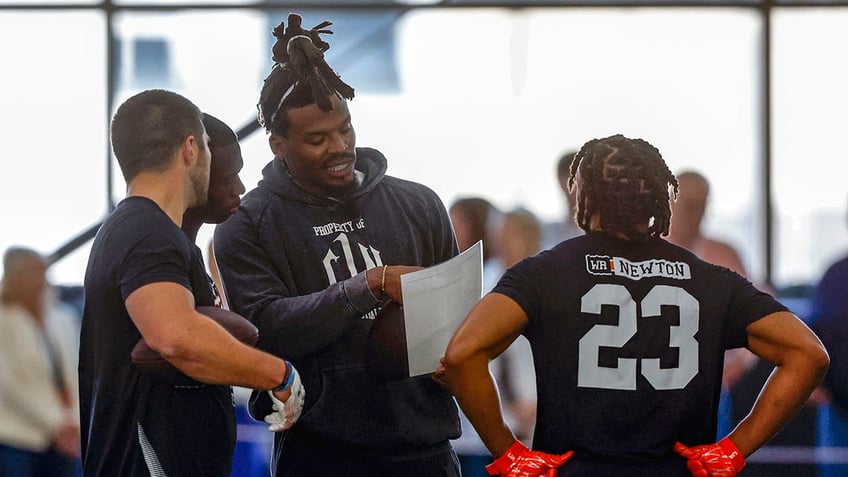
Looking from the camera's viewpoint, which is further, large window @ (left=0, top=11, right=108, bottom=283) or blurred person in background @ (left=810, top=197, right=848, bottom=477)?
large window @ (left=0, top=11, right=108, bottom=283)

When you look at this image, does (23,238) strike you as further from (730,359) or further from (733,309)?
(733,309)

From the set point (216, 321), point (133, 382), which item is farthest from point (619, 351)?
point (133, 382)

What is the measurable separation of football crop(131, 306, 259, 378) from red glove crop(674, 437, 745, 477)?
0.75m

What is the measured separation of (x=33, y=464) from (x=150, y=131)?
2.35 metres

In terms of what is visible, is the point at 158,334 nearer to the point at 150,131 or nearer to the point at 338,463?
the point at 150,131

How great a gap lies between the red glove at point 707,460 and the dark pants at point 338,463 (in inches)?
22.0

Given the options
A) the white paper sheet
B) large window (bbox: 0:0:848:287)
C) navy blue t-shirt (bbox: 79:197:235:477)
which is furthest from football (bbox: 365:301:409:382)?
large window (bbox: 0:0:848:287)

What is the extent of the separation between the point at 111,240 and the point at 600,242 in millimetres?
817

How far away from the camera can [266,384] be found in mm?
2037

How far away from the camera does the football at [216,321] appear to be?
6.54 feet

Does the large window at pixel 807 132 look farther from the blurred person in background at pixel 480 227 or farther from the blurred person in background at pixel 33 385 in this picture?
the blurred person in background at pixel 33 385

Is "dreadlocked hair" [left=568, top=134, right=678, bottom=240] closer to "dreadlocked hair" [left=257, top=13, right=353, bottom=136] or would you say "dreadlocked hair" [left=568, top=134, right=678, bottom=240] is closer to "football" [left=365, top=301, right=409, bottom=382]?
"football" [left=365, top=301, right=409, bottom=382]

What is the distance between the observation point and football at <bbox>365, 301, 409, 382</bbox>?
2.34m

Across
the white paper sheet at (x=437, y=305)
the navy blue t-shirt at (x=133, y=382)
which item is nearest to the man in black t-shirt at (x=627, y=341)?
the white paper sheet at (x=437, y=305)
